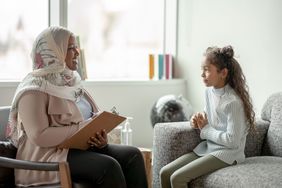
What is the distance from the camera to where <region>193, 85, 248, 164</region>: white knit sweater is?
2.55 m

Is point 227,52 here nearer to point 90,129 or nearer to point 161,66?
point 90,129

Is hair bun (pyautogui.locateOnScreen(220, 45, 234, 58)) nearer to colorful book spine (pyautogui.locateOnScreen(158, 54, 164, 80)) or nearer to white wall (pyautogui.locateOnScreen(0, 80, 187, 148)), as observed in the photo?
white wall (pyautogui.locateOnScreen(0, 80, 187, 148))

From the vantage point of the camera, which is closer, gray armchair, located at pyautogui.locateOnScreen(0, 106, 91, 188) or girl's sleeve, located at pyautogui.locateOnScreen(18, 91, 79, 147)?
gray armchair, located at pyautogui.locateOnScreen(0, 106, 91, 188)

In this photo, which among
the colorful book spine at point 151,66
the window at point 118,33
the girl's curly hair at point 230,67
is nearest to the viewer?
the girl's curly hair at point 230,67

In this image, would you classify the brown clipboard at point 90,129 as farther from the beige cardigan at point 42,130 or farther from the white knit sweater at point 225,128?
the white knit sweater at point 225,128

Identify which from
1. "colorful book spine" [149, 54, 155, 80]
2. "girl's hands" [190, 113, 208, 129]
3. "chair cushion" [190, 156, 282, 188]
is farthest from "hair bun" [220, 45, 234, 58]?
"colorful book spine" [149, 54, 155, 80]

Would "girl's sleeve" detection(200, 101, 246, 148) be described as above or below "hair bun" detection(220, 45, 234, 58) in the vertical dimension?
below

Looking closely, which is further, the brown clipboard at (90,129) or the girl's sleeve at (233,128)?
the girl's sleeve at (233,128)

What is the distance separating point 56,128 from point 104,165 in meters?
0.29

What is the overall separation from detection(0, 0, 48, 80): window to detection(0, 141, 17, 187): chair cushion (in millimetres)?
1239

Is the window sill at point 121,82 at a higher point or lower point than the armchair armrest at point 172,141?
higher

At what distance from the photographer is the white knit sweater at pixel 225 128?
2.55 m

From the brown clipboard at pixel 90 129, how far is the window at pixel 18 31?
1.35 meters

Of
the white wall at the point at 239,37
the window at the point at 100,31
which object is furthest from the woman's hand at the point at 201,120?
the window at the point at 100,31
